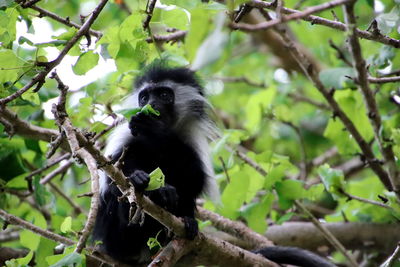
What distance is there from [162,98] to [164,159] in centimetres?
53

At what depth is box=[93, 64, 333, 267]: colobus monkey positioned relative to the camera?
142 inches

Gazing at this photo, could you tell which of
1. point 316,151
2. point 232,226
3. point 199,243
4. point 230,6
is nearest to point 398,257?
point 199,243

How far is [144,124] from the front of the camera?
12.0ft

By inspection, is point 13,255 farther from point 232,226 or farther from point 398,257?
point 398,257

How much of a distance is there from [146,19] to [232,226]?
5.62 feet

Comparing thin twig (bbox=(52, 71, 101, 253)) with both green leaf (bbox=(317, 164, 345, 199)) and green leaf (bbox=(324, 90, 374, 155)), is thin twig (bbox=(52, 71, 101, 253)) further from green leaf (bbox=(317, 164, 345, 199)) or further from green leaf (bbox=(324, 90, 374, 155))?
green leaf (bbox=(324, 90, 374, 155))

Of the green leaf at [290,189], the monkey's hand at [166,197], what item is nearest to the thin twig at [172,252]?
the monkey's hand at [166,197]

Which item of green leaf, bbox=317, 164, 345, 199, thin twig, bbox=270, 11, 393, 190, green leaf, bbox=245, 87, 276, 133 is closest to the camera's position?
green leaf, bbox=317, 164, 345, 199

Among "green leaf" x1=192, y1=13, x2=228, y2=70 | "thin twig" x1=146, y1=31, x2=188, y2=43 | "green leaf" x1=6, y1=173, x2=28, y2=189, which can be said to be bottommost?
"green leaf" x1=6, y1=173, x2=28, y2=189

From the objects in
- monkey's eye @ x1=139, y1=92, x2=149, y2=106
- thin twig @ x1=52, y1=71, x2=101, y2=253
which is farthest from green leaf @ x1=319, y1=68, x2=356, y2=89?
thin twig @ x1=52, y1=71, x2=101, y2=253

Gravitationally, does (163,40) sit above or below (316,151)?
above

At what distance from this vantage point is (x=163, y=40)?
3701mm

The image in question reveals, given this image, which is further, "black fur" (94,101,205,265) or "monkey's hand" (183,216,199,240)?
"black fur" (94,101,205,265)

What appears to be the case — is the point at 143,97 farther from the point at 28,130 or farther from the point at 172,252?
the point at 172,252
